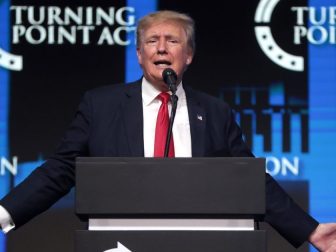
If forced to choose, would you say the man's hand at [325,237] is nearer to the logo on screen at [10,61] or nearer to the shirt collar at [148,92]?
the shirt collar at [148,92]

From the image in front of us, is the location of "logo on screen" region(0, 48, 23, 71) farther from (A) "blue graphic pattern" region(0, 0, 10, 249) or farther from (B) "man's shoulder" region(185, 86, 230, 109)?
(B) "man's shoulder" region(185, 86, 230, 109)

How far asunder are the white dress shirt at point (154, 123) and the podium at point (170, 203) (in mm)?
657

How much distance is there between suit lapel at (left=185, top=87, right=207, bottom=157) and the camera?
2.65m

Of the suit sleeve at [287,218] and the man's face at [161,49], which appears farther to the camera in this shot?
the man's face at [161,49]

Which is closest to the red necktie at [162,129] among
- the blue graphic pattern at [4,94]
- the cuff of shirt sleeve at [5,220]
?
the cuff of shirt sleeve at [5,220]

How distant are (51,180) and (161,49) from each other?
1.87 ft

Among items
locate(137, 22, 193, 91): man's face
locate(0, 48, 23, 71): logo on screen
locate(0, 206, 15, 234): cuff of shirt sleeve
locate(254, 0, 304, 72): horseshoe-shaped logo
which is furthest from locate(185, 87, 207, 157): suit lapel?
locate(0, 48, 23, 71): logo on screen

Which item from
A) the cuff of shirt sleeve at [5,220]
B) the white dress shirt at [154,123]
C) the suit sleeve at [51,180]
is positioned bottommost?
the cuff of shirt sleeve at [5,220]

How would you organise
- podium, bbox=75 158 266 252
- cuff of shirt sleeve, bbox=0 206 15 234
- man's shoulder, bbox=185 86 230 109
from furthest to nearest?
man's shoulder, bbox=185 86 230 109, cuff of shirt sleeve, bbox=0 206 15 234, podium, bbox=75 158 266 252

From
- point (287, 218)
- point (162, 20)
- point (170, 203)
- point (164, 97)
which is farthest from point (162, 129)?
point (170, 203)

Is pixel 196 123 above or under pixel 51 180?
above

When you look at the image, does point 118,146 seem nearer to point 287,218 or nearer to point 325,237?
point 287,218

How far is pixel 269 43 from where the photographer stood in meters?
3.93

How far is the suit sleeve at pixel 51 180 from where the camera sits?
8.00 feet
